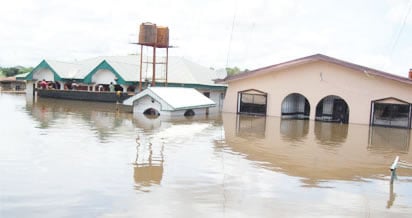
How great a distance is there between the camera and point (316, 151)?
1245 cm

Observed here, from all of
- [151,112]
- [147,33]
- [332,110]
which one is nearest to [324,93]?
[332,110]

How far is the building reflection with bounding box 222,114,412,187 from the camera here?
9.51 metres

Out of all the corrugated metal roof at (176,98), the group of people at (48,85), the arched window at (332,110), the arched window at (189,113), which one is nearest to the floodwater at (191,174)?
the corrugated metal roof at (176,98)

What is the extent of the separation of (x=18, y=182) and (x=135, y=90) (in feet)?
82.3

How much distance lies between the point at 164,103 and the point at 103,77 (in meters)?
13.1

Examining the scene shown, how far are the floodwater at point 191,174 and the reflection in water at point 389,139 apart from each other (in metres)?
0.10

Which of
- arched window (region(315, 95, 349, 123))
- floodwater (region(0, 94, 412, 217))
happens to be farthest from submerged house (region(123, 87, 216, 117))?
arched window (region(315, 95, 349, 123))

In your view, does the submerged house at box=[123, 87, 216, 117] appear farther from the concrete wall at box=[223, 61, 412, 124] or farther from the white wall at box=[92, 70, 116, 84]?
the white wall at box=[92, 70, 116, 84]

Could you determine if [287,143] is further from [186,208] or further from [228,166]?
[186,208]

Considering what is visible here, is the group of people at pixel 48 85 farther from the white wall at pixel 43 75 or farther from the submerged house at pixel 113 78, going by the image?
the white wall at pixel 43 75

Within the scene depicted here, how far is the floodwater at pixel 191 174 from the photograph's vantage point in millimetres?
6496

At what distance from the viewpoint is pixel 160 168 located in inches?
358

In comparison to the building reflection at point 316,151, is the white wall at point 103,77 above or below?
above

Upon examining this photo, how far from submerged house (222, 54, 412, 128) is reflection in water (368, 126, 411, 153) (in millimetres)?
1366
